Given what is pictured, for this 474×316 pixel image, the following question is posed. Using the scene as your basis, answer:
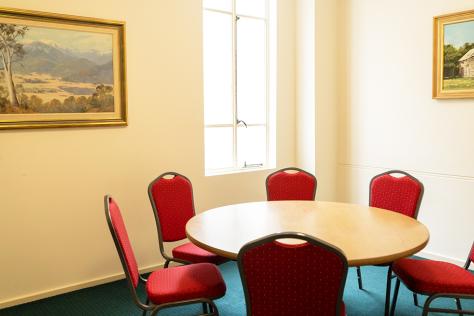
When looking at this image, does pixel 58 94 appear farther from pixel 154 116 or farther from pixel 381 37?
pixel 381 37

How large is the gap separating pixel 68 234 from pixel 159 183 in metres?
0.88

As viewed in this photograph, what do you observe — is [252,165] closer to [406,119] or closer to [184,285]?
[406,119]

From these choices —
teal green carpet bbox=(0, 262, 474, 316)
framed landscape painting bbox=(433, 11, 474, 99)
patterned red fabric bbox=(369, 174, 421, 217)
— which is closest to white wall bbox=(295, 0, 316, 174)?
framed landscape painting bbox=(433, 11, 474, 99)

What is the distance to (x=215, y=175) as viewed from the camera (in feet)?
13.6

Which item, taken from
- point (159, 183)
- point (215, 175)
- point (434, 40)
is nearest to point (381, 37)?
point (434, 40)

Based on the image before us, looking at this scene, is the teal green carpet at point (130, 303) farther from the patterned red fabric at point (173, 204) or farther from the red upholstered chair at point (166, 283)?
the red upholstered chair at point (166, 283)

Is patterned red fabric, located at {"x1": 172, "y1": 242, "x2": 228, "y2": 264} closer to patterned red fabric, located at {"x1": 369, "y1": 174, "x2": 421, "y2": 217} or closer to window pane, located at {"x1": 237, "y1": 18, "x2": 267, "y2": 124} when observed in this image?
patterned red fabric, located at {"x1": 369, "y1": 174, "x2": 421, "y2": 217}

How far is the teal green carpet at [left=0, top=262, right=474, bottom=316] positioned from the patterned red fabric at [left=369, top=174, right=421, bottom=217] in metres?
0.69

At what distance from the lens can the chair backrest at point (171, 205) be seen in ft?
10.2

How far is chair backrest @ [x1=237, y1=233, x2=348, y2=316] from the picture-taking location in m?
1.66

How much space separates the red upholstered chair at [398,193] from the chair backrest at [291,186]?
1.64 feet

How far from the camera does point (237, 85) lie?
4.47 m

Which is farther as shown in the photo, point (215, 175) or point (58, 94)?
point (215, 175)

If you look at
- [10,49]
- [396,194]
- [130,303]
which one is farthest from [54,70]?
[396,194]
